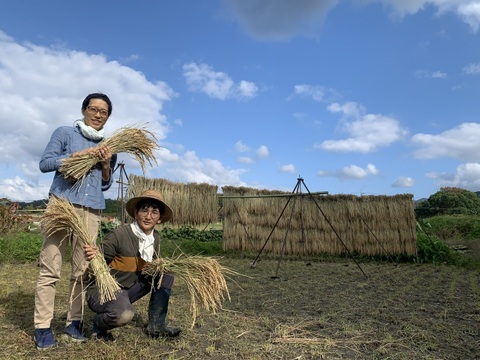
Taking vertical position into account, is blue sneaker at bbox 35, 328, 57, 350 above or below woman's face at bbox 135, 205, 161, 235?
below

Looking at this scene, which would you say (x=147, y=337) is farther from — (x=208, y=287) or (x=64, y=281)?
(x=64, y=281)

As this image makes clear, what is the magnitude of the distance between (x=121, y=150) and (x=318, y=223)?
770 centimetres

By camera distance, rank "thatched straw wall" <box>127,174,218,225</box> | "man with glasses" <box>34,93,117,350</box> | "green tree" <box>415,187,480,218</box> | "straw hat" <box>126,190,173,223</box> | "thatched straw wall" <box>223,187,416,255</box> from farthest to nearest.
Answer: "green tree" <box>415,187,480,218</box> → "thatched straw wall" <box>223,187,416,255</box> → "thatched straw wall" <box>127,174,218,225</box> → "straw hat" <box>126,190,173,223</box> → "man with glasses" <box>34,93,117,350</box>

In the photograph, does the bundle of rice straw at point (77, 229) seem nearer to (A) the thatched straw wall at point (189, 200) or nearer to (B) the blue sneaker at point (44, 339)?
(B) the blue sneaker at point (44, 339)

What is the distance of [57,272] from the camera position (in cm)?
293

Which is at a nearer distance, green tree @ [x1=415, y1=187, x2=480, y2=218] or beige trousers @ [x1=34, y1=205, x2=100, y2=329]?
beige trousers @ [x1=34, y1=205, x2=100, y2=329]

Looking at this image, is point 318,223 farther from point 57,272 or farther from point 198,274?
point 57,272

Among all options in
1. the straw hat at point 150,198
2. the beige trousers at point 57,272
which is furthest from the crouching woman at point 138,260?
the beige trousers at point 57,272

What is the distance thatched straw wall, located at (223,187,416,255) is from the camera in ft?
32.8

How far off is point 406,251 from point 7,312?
8795mm

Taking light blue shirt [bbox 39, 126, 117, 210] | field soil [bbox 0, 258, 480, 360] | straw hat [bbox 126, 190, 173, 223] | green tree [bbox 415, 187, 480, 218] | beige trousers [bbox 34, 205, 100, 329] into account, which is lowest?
field soil [bbox 0, 258, 480, 360]

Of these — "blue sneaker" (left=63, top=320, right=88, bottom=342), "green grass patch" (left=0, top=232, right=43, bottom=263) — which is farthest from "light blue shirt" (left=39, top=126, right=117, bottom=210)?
"green grass patch" (left=0, top=232, right=43, bottom=263)

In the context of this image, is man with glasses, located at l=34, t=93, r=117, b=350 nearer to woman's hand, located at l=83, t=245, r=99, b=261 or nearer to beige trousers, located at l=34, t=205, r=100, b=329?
beige trousers, located at l=34, t=205, r=100, b=329

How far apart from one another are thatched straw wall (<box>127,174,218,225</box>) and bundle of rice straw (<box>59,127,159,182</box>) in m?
6.25
